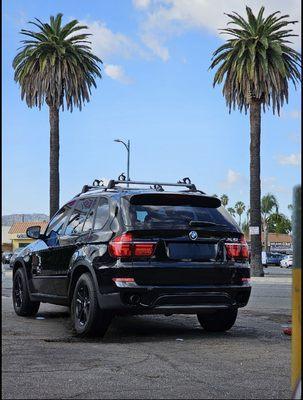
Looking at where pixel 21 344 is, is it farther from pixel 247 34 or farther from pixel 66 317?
pixel 247 34

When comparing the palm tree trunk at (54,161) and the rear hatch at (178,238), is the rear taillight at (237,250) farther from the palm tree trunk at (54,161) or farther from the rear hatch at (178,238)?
the palm tree trunk at (54,161)

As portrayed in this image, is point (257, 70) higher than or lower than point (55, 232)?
higher

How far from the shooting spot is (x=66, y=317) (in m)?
10.4

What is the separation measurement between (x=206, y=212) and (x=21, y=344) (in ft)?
8.94

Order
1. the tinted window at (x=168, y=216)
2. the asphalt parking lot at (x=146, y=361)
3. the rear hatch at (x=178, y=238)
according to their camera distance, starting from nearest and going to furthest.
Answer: the asphalt parking lot at (x=146, y=361)
the rear hatch at (x=178, y=238)
the tinted window at (x=168, y=216)

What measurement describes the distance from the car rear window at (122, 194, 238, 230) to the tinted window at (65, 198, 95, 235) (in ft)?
3.24

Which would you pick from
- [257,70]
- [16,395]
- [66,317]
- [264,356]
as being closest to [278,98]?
[257,70]

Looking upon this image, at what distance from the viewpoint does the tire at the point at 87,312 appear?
766cm

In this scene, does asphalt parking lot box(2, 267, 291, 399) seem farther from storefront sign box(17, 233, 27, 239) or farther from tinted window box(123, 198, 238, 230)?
storefront sign box(17, 233, 27, 239)

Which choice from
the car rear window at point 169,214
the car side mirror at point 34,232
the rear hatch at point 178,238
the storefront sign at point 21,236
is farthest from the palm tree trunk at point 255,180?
the storefront sign at point 21,236

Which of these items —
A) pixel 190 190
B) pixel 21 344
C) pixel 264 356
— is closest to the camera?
pixel 264 356

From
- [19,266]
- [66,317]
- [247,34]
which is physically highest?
[247,34]

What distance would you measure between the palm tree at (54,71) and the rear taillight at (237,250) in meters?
24.9

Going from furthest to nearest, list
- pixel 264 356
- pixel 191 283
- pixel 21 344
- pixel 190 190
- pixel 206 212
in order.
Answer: pixel 190 190 → pixel 206 212 → pixel 191 283 → pixel 21 344 → pixel 264 356
